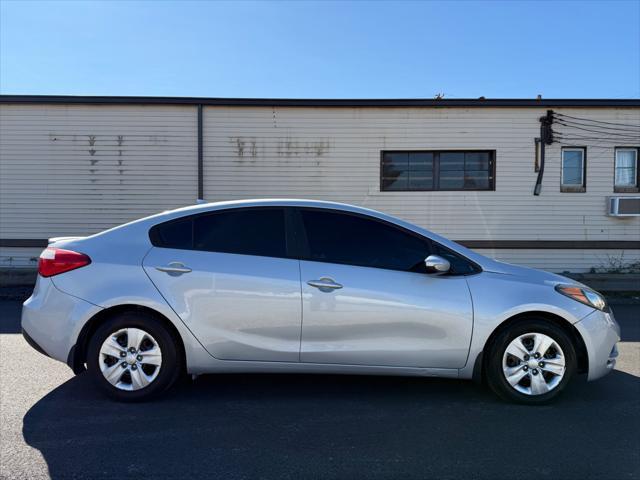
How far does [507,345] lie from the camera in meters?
3.91

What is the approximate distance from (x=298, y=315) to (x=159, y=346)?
1144 millimetres

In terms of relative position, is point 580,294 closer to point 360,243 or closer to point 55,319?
point 360,243

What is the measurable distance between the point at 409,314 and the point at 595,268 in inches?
355

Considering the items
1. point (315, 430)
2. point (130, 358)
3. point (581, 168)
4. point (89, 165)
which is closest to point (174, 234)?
point (130, 358)

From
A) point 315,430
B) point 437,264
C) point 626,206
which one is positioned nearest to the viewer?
point 315,430

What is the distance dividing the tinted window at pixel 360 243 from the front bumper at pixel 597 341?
141 cm

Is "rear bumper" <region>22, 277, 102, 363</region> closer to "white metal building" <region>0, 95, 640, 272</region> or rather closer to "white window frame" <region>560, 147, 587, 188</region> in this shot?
"white metal building" <region>0, 95, 640, 272</region>

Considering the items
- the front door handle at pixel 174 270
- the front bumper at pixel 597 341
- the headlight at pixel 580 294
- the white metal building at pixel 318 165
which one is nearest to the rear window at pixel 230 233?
the front door handle at pixel 174 270

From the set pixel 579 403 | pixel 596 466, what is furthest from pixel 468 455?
pixel 579 403

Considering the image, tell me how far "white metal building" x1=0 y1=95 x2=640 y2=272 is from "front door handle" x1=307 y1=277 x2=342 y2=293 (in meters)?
7.21

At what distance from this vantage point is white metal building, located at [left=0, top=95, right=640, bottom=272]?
10.9 metres

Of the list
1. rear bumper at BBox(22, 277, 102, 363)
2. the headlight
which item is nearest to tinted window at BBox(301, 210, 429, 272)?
the headlight

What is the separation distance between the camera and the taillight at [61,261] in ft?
12.9

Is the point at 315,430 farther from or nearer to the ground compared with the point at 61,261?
nearer to the ground
